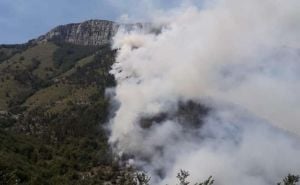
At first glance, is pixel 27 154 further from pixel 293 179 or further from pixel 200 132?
pixel 293 179

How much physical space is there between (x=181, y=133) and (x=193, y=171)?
34.2m

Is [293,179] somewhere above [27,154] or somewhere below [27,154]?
below

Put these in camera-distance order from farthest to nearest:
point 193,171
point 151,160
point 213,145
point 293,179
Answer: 1. point 151,160
2. point 213,145
3. point 193,171
4. point 293,179

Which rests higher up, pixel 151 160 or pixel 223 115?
pixel 223 115

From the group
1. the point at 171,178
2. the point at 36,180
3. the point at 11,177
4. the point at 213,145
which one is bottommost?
the point at 11,177

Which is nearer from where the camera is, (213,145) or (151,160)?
(213,145)

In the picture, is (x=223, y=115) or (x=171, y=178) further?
(x=223, y=115)

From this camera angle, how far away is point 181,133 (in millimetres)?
198125

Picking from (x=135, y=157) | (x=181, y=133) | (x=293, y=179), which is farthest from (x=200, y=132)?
(x=293, y=179)

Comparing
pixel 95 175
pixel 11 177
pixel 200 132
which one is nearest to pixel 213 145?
pixel 200 132

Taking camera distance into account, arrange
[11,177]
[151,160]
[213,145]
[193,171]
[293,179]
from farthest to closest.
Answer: [151,160] → [213,145] → [193,171] → [293,179] → [11,177]

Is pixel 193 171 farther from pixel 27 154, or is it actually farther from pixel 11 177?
pixel 11 177

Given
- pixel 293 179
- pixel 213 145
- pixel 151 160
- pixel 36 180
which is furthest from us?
pixel 151 160

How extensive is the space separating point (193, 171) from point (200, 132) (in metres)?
27.2
